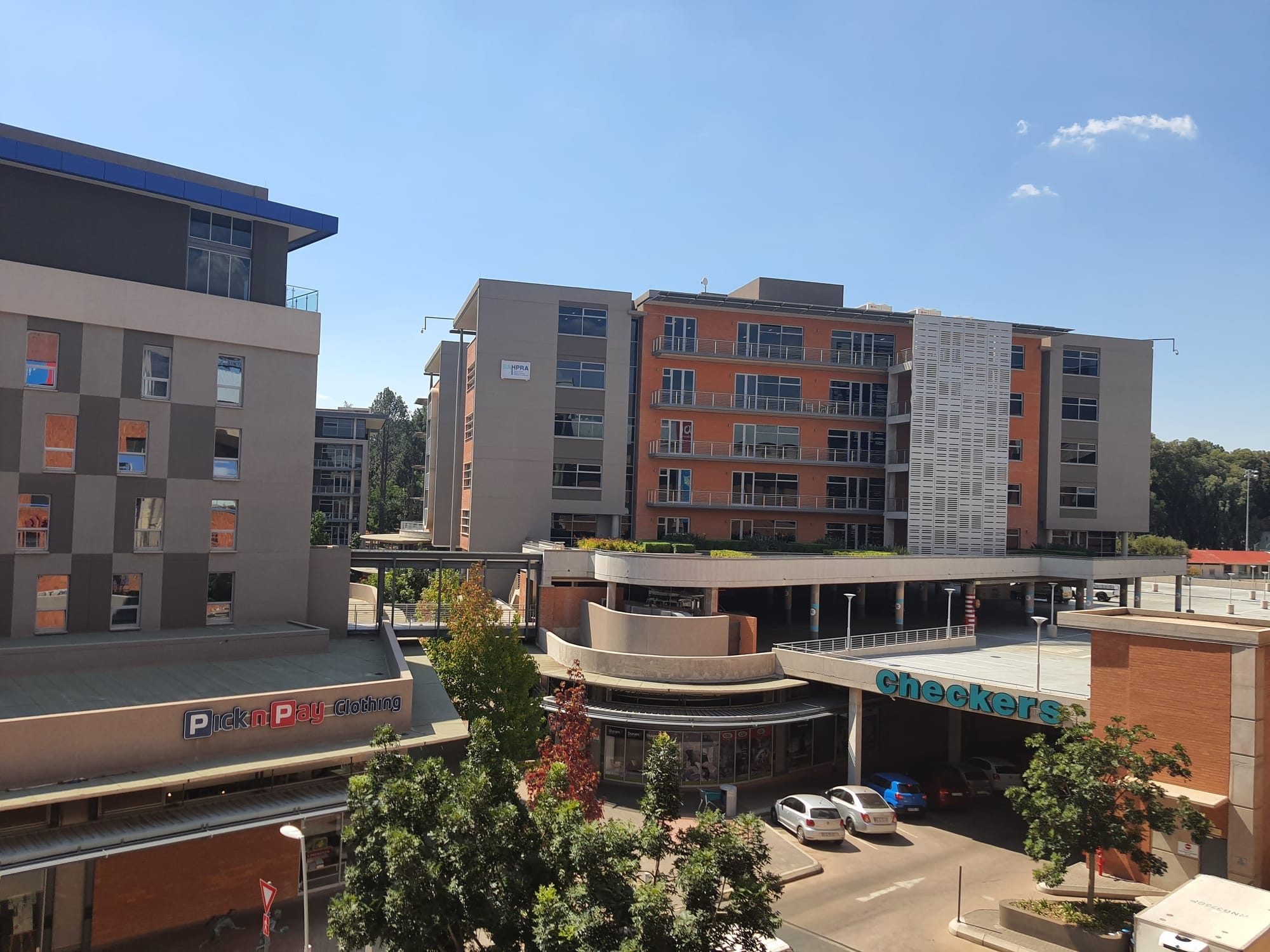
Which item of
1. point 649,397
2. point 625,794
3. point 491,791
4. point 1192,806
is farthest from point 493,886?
point 649,397

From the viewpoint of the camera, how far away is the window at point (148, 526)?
90.0 feet

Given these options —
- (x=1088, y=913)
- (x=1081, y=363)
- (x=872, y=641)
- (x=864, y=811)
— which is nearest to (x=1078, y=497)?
(x=1081, y=363)

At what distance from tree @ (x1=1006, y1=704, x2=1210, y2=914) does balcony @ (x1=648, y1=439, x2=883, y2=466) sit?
104 ft

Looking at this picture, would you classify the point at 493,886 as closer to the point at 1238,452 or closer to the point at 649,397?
the point at 649,397

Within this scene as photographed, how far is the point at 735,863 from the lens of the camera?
11.2 meters

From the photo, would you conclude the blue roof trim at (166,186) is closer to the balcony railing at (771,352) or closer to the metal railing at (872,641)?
the balcony railing at (771,352)

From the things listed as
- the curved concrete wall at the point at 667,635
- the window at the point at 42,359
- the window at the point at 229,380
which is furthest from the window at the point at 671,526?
the window at the point at 42,359

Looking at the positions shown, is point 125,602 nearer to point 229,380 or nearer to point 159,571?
point 159,571

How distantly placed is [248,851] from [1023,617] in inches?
1862

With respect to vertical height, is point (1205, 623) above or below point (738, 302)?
below

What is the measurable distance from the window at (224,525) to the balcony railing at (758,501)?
26106mm

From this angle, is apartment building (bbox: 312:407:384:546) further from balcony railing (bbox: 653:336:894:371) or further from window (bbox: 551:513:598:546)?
balcony railing (bbox: 653:336:894:371)

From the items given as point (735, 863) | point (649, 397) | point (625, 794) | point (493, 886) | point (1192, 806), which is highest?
point (649, 397)

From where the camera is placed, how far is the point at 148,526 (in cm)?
2769
